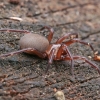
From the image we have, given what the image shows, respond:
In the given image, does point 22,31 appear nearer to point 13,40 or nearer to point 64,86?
point 13,40

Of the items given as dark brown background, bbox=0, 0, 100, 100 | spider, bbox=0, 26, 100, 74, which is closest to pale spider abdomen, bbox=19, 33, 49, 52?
spider, bbox=0, 26, 100, 74

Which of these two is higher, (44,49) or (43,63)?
(44,49)

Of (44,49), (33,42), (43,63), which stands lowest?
(43,63)

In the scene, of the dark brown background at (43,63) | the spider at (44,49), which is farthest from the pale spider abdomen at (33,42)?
the dark brown background at (43,63)

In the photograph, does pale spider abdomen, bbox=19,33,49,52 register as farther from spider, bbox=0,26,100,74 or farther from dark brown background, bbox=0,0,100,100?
dark brown background, bbox=0,0,100,100

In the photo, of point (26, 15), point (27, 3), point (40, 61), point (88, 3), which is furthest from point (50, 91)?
point (88, 3)
